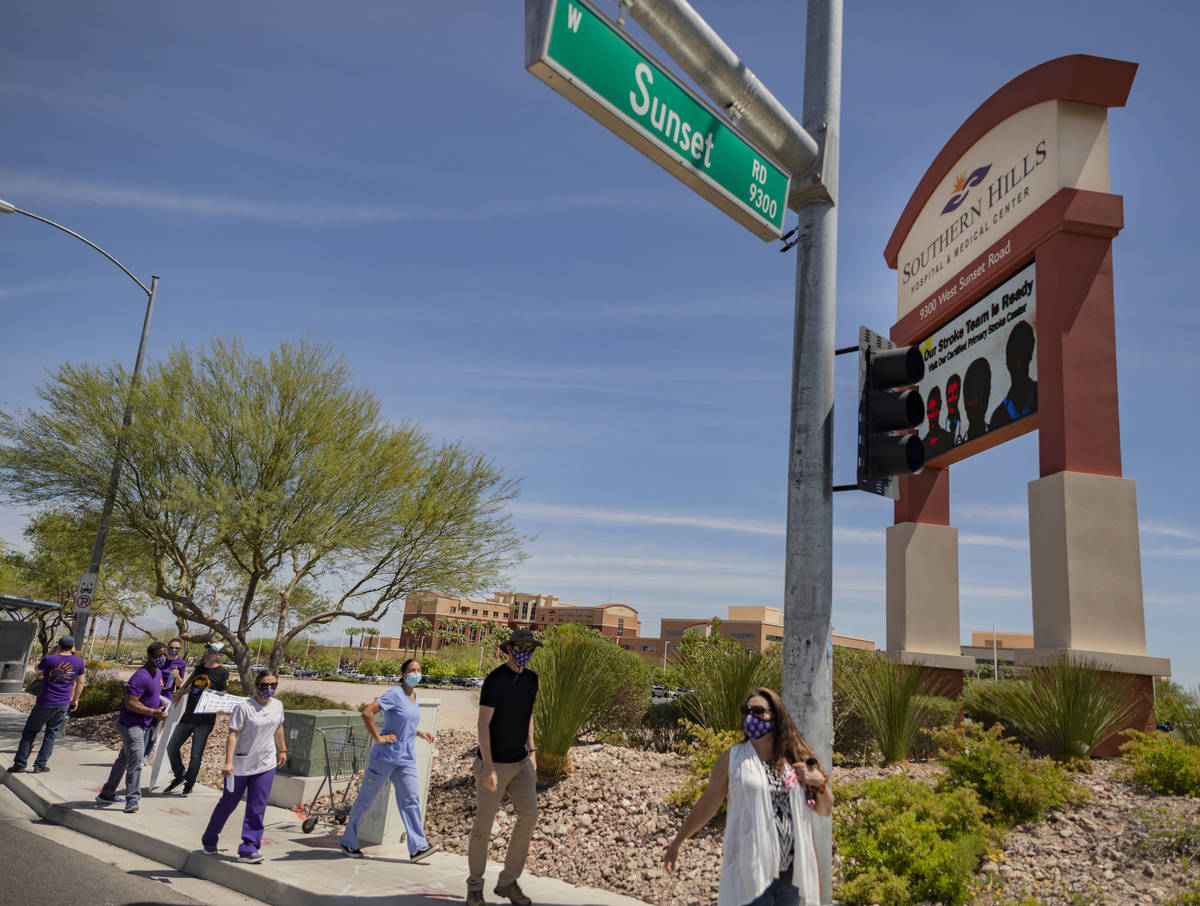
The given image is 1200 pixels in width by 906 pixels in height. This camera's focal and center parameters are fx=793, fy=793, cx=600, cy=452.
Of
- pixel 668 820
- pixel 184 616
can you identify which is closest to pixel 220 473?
pixel 184 616

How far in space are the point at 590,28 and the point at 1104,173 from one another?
9.75 m

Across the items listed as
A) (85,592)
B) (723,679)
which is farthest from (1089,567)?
(85,592)

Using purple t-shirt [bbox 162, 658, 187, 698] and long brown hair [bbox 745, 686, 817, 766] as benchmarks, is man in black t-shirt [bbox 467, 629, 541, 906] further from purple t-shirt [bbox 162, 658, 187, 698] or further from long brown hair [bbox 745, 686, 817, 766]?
purple t-shirt [bbox 162, 658, 187, 698]

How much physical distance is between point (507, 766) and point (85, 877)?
3.55 m

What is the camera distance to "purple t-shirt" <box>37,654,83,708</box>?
1071 centimetres

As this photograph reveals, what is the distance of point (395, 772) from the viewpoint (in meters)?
6.87

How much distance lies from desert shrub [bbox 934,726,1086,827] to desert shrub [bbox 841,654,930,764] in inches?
82.1

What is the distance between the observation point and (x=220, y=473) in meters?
16.6

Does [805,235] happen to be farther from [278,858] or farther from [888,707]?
[278,858]

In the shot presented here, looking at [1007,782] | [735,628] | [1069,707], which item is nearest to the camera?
[1007,782]

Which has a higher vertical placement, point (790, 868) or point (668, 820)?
Answer: point (790, 868)

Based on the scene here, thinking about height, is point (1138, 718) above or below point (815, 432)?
below

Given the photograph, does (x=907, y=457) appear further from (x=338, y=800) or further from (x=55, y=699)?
(x=55, y=699)

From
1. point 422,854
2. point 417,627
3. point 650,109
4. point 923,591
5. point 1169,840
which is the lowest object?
point 422,854
